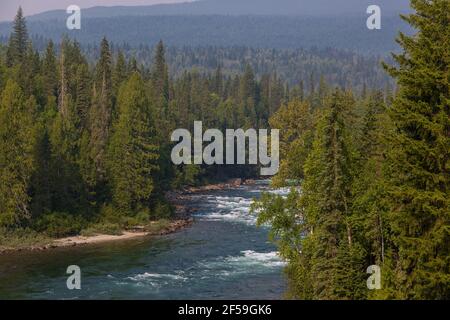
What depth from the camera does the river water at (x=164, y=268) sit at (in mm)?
46219

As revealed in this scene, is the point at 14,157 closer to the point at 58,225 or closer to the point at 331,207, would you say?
the point at 58,225

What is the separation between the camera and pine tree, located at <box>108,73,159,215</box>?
3140 inches

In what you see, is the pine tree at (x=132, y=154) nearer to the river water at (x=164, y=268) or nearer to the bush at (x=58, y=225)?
the bush at (x=58, y=225)

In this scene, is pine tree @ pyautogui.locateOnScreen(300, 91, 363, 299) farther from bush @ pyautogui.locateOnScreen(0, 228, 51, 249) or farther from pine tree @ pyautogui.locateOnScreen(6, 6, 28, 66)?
pine tree @ pyautogui.locateOnScreen(6, 6, 28, 66)

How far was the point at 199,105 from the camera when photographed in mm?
142625

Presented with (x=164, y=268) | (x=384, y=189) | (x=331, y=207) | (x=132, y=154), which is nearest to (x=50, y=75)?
(x=132, y=154)

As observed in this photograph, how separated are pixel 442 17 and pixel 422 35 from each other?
109cm

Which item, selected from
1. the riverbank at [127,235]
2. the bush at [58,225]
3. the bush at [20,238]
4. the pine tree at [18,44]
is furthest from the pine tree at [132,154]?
the pine tree at [18,44]

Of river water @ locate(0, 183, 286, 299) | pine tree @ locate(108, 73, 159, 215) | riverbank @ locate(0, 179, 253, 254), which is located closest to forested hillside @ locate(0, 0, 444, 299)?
pine tree @ locate(108, 73, 159, 215)

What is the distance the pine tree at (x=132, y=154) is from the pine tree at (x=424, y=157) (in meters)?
56.3

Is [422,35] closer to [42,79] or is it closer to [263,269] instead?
[263,269]

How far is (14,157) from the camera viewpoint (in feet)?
219

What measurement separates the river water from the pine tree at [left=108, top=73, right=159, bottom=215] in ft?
34.3
